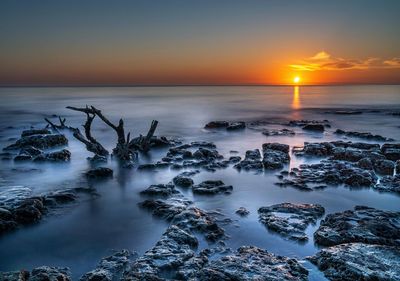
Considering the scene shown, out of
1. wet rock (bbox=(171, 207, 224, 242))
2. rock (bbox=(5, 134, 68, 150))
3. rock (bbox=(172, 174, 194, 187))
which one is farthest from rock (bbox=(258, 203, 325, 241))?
rock (bbox=(5, 134, 68, 150))

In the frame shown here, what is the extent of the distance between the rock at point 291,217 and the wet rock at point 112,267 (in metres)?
3.06

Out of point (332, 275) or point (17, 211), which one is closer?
point (332, 275)

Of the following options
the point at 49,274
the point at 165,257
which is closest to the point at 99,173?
the point at 49,274

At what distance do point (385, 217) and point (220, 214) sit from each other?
3.65 metres

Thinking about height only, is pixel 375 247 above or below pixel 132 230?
above

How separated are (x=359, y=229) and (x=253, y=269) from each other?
263cm

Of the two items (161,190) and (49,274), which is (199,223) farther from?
(49,274)

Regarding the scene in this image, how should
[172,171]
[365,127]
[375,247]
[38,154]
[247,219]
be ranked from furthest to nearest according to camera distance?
[365,127] → [38,154] → [172,171] → [247,219] → [375,247]

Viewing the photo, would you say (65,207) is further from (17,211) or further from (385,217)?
(385,217)

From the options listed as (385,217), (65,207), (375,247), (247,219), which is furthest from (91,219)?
(385,217)

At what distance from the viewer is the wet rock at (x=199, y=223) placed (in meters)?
6.29

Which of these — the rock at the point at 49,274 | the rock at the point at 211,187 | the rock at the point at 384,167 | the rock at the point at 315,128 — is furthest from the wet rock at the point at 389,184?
the rock at the point at 315,128

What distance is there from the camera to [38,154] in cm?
1326

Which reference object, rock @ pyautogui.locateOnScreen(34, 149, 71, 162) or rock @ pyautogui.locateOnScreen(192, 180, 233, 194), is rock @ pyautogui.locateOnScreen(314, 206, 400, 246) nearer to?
rock @ pyautogui.locateOnScreen(192, 180, 233, 194)
